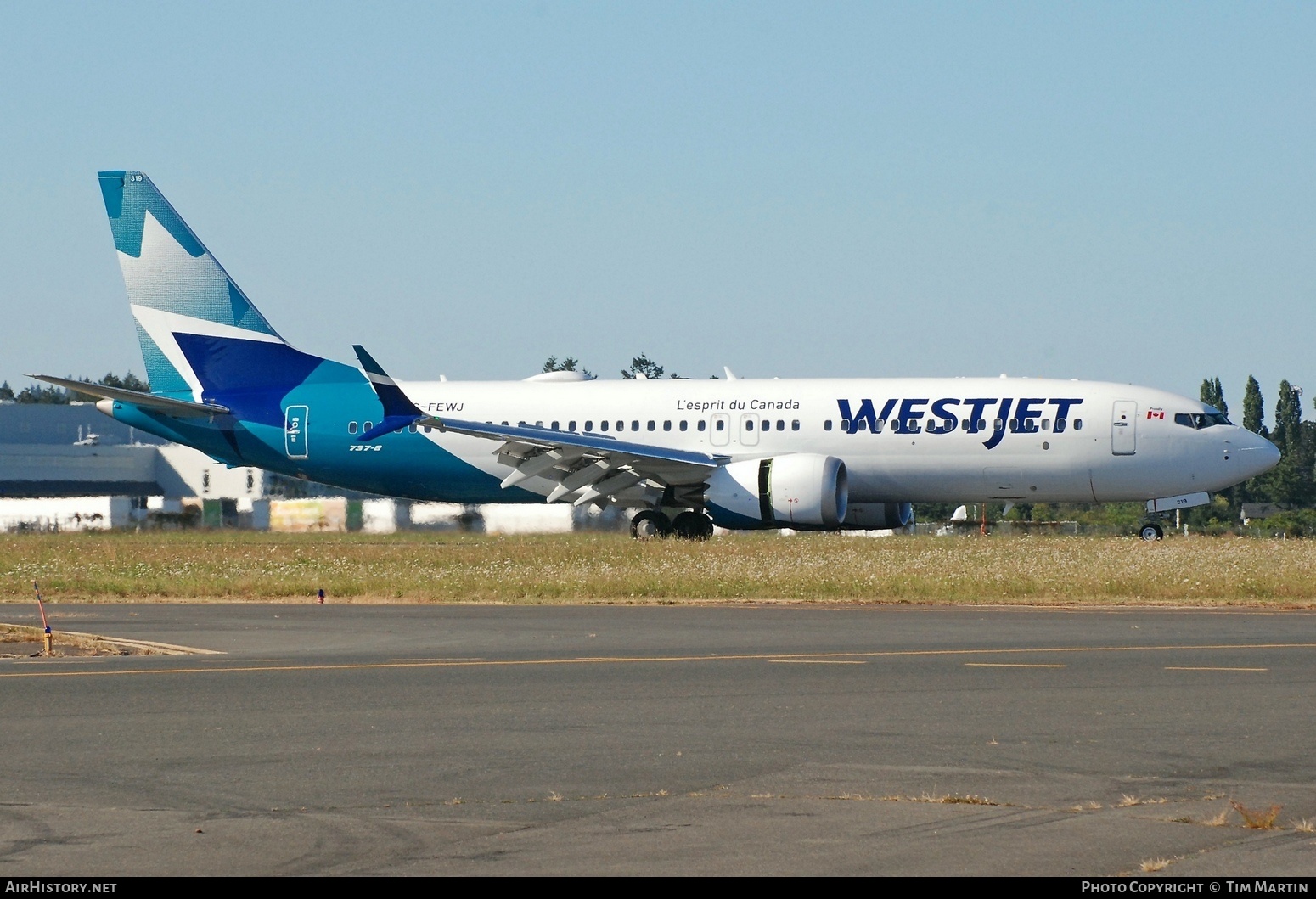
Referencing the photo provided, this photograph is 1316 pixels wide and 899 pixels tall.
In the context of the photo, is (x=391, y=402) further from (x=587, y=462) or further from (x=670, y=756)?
(x=670, y=756)

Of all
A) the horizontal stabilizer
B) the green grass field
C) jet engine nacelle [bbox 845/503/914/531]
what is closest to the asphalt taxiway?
the green grass field

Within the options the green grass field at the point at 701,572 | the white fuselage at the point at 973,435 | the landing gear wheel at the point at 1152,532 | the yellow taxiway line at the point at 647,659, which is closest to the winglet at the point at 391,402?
the green grass field at the point at 701,572

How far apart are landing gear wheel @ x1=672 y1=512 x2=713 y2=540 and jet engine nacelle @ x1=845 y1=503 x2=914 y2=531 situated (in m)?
3.40

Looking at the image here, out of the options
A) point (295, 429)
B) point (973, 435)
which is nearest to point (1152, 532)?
point (973, 435)

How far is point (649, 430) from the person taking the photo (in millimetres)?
40625

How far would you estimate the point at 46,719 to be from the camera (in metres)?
11.9

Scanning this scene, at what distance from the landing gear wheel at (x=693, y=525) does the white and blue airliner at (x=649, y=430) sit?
82 mm

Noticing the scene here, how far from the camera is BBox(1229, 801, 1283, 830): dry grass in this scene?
304 inches

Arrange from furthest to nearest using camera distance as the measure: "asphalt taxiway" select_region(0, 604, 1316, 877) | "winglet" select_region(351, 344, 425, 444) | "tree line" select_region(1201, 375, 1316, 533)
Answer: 1. "tree line" select_region(1201, 375, 1316, 533)
2. "winglet" select_region(351, 344, 425, 444)
3. "asphalt taxiway" select_region(0, 604, 1316, 877)

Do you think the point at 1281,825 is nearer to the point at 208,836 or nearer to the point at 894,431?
the point at 208,836

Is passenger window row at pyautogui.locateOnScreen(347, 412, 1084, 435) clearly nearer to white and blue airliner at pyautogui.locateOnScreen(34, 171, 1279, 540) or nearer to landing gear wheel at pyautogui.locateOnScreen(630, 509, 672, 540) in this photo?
white and blue airliner at pyautogui.locateOnScreen(34, 171, 1279, 540)

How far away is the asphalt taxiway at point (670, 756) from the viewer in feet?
24.2

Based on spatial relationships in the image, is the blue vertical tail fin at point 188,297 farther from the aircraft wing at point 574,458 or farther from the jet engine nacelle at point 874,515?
the jet engine nacelle at point 874,515

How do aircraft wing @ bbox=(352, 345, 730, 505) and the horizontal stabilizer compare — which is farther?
the horizontal stabilizer
